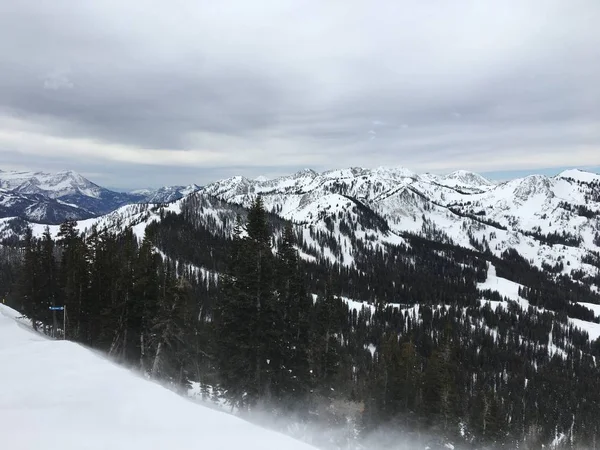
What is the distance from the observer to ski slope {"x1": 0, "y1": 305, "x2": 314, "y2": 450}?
7.91 metres

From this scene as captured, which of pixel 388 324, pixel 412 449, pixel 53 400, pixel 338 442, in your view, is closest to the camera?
pixel 53 400

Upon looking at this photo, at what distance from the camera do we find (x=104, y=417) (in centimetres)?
938

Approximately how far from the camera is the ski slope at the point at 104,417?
26.0ft

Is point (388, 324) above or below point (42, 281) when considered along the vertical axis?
below

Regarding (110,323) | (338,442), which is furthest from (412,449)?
(110,323)

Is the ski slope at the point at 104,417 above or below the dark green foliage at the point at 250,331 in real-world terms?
above

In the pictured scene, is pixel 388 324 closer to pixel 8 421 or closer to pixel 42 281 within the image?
pixel 42 281

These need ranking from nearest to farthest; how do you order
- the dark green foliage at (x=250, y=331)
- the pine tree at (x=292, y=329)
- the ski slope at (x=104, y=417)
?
the ski slope at (x=104, y=417) < the dark green foliage at (x=250, y=331) < the pine tree at (x=292, y=329)

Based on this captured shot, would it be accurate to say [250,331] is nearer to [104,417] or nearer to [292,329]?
[292,329]

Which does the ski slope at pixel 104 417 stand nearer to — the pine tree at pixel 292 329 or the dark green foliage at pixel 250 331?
the dark green foliage at pixel 250 331

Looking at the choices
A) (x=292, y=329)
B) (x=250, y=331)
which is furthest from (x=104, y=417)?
(x=292, y=329)

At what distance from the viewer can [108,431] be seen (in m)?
8.50

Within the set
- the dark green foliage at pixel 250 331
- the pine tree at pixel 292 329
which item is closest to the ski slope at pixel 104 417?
the dark green foliage at pixel 250 331

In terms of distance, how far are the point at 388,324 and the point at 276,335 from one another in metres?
151
